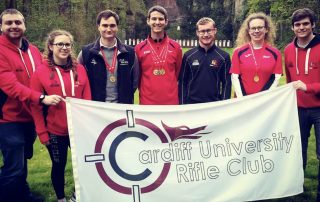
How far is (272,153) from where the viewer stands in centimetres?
527

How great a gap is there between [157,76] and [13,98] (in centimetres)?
201

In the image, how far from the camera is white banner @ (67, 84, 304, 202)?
15.9ft

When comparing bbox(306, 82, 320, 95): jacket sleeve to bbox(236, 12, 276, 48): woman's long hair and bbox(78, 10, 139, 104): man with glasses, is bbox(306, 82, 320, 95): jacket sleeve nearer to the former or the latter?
bbox(236, 12, 276, 48): woman's long hair

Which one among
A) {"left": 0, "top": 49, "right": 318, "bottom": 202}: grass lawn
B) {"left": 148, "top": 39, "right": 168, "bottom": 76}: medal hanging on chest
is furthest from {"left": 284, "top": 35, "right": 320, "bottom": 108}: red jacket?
{"left": 148, "top": 39, "right": 168, "bottom": 76}: medal hanging on chest

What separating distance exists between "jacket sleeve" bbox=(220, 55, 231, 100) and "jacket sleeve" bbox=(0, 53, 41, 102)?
8.90 feet

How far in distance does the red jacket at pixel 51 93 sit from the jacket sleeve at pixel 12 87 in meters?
0.14

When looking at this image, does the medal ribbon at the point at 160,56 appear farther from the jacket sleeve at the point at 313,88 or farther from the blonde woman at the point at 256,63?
the jacket sleeve at the point at 313,88

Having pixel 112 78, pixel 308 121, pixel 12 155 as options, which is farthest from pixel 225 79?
pixel 12 155

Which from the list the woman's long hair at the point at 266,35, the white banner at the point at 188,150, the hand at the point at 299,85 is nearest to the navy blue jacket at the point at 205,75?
the woman's long hair at the point at 266,35

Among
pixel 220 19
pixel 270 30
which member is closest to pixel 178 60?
pixel 270 30

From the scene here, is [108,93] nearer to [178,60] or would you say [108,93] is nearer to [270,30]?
[178,60]

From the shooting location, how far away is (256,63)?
5609mm

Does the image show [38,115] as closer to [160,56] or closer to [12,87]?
[12,87]

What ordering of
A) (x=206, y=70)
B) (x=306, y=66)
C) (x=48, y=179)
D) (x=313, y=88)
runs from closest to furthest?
1. (x=313, y=88)
2. (x=306, y=66)
3. (x=206, y=70)
4. (x=48, y=179)
